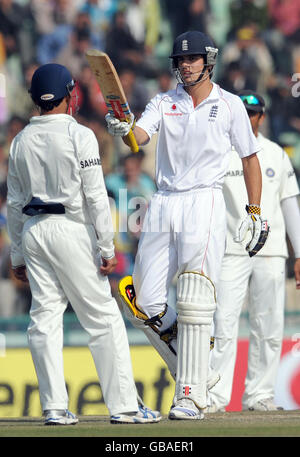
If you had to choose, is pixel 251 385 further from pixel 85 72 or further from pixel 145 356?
pixel 85 72

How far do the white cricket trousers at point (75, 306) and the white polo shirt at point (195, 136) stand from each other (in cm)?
67

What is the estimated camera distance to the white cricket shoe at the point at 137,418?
5449 millimetres

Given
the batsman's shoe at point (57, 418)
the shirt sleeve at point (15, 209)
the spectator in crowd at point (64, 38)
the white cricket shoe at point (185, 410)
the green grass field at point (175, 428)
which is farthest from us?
the spectator in crowd at point (64, 38)

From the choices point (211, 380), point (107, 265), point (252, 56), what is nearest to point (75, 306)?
point (107, 265)

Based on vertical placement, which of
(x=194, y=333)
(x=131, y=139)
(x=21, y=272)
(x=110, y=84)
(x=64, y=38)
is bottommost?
(x=194, y=333)

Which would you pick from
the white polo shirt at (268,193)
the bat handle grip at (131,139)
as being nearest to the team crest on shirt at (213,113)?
the bat handle grip at (131,139)

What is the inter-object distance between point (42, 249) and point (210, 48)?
1530 millimetres

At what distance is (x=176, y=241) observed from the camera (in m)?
5.74

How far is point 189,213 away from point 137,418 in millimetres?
1169

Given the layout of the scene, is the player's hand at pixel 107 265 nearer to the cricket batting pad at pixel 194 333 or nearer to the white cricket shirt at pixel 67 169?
the white cricket shirt at pixel 67 169

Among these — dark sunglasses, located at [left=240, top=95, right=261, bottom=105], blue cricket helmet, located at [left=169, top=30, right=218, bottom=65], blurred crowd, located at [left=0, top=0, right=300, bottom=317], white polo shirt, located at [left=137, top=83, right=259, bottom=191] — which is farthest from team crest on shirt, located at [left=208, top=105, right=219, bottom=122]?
blurred crowd, located at [left=0, top=0, right=300, bottom=317]

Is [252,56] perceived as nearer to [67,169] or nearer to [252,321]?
[252,321]

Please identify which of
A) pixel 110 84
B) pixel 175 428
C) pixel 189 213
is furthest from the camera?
pixel 189 213

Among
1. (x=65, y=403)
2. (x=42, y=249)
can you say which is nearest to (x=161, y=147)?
(x=42, y=249)
